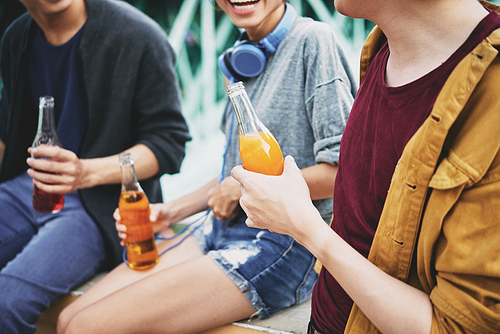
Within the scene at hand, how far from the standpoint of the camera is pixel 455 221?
24.1 inches

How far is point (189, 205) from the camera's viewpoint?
1.62 metres

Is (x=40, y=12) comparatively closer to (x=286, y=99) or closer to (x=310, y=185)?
(x=286, y=99)

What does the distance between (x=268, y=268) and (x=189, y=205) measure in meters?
0.57

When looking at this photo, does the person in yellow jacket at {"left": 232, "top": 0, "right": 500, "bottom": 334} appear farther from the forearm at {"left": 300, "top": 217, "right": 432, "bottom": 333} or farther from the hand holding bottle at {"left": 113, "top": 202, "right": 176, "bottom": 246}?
the hand holding bottle at {"left": 113, "top": 202, "right": 176, "bottom": 246}

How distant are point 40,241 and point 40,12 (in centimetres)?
95

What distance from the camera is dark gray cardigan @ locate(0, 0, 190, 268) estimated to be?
1.62m

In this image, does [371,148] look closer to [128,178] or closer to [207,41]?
[128,178]

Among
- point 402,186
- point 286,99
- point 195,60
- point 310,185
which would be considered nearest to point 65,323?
point 310,185

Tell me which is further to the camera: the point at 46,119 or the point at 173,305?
the point at 46,119

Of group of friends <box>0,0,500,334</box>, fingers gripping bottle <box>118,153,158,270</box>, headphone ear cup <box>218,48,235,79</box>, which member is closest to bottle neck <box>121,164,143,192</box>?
fingers gripping bottle <box>118,153,158,270</box>

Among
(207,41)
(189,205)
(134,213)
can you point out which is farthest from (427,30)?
(207,41)

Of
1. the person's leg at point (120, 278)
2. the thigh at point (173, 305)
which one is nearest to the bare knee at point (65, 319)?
the person's leg at point (120, 278)

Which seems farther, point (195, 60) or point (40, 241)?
point (195, 60)

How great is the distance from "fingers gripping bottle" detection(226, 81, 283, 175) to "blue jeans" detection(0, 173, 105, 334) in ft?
3.12
